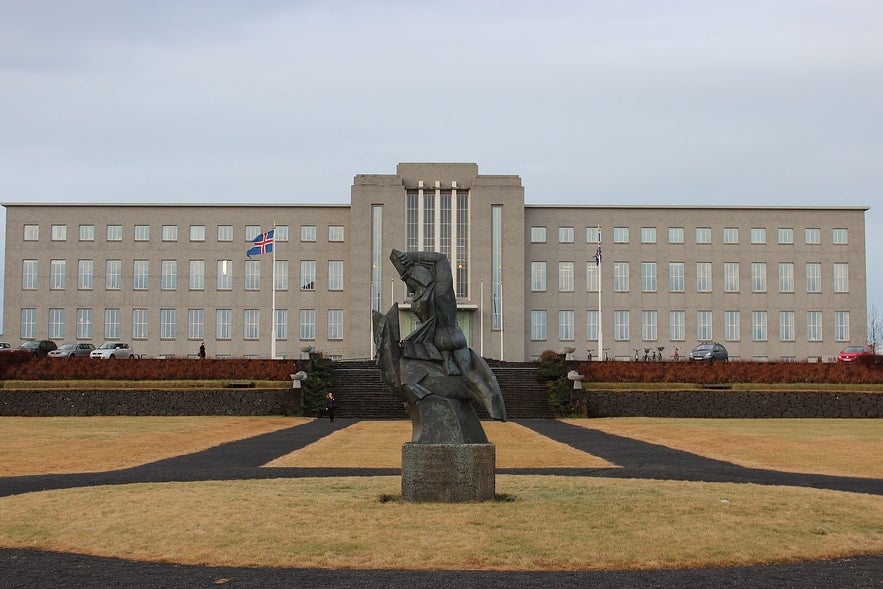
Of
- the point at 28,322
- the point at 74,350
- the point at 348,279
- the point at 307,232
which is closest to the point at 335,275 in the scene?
the point at 348,279

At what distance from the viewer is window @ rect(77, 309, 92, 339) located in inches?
3054

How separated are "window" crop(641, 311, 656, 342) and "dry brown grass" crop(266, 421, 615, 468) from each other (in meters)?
43.5

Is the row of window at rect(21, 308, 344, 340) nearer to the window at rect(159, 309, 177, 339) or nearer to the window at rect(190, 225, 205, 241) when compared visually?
the window at rect(159, 309, 177, 339)

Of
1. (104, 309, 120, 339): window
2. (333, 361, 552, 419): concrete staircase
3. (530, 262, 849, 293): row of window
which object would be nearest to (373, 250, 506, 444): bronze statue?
(333, 361, 552, 419): concrete staircase

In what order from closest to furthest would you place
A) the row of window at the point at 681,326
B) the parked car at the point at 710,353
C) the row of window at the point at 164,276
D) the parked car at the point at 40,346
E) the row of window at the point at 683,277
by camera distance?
the parked car at the point at 710,353
the parked car at the point at 40,346
the row of window at the point at 681,326
the row of window at the point at 164,276
the row of window at the point at 683,277

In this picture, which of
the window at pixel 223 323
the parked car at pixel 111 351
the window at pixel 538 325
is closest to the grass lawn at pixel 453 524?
the parked car at pixel 111 351

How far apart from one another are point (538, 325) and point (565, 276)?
14.0 ft

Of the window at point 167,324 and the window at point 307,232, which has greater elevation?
the window at point 307,232

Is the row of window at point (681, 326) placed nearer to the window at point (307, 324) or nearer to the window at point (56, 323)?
the window at point (307, 324)

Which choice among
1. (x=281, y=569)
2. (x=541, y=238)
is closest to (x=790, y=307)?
(x=541, y=238)

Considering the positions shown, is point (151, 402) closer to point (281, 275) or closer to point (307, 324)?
point (307, 324)

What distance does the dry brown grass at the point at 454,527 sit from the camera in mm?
11695

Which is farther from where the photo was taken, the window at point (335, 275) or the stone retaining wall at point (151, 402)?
the window at point (335, 275)

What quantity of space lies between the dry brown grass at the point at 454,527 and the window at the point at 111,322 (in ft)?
206
